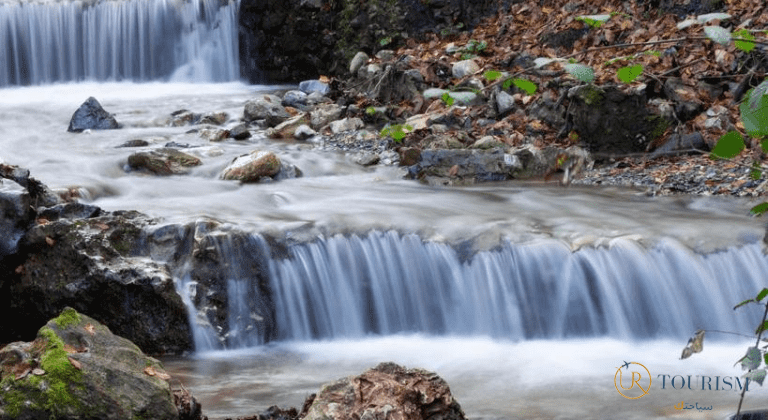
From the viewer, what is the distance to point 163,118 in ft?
38.7

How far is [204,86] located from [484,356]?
9650mm

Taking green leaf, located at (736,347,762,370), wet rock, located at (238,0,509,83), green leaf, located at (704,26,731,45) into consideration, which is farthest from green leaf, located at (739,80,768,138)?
wet rock, located at (238,0,509,83)

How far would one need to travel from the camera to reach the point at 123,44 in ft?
48.0

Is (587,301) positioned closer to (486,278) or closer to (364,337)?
(486,278)

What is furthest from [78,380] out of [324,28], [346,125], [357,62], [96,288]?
[324,28]

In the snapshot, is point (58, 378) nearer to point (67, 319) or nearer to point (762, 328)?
point (67, 319)

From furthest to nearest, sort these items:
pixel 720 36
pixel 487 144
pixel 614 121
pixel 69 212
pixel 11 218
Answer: pixel 487 144
pixel 614 121
pixel 69 212
pixel 11 218
pixel 720 36

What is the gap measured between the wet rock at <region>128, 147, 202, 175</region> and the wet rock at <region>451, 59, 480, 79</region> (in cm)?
368

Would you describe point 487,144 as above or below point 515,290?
above

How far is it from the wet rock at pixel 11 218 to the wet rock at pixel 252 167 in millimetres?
2802

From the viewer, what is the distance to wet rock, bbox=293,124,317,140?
35.0 feet

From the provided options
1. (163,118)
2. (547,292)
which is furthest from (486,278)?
(163,118)

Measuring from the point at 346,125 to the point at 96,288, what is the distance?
523cm

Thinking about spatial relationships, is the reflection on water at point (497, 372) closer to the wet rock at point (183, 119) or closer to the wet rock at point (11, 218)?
the wet rock at point (11, 218)
